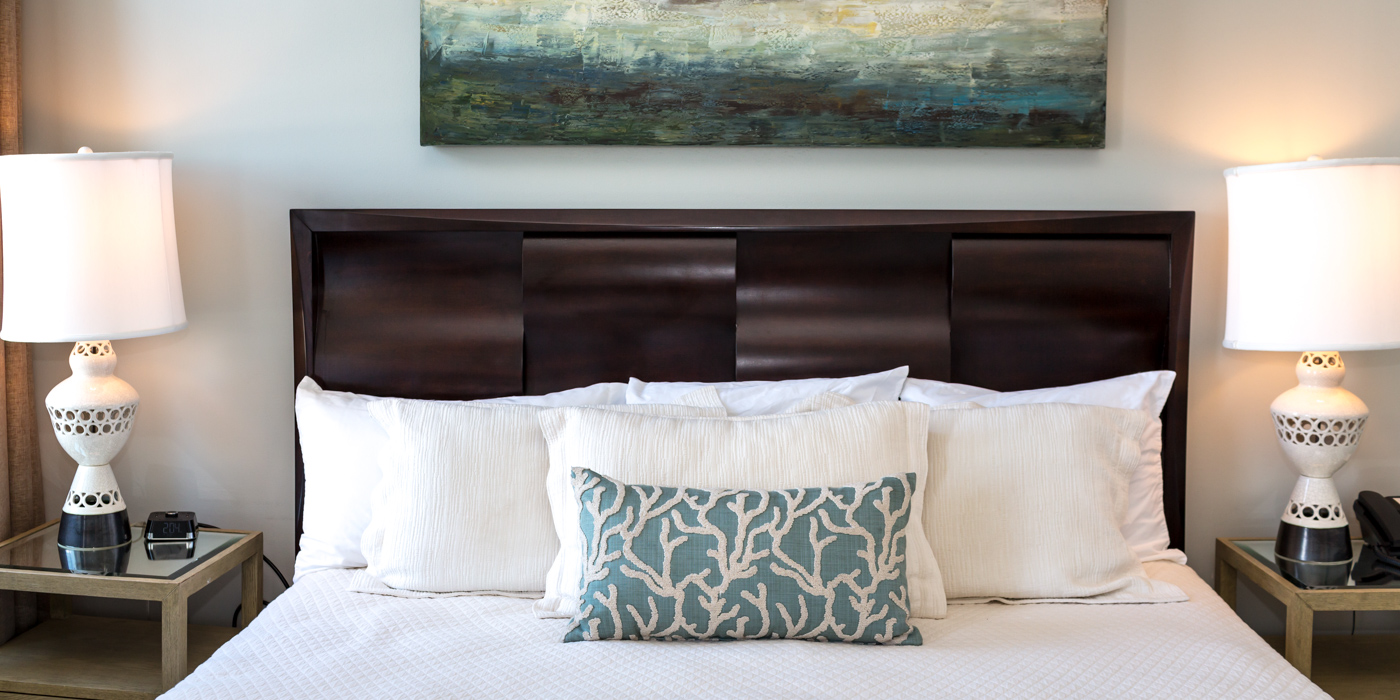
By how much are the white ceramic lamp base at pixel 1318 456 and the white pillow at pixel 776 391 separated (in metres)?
0.86

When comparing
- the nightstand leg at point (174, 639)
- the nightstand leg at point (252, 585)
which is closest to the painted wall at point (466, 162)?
the nightstand leg at point (252, 585)

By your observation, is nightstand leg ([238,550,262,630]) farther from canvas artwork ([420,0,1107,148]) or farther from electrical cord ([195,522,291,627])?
canvas artwork ([420,0,1107,148])

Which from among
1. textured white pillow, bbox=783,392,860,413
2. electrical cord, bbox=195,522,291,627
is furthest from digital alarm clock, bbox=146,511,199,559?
textured white pillow, bbox=783,392,860,413

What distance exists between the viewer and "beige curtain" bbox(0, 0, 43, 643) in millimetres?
2227

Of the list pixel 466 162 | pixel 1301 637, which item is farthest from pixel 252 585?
pixel 1301 637

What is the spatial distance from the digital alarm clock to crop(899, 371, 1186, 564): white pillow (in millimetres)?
1681

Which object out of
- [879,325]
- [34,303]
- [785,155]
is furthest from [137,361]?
[879,325]

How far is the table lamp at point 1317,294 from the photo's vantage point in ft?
6.22

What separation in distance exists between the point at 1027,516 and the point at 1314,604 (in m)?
0.66

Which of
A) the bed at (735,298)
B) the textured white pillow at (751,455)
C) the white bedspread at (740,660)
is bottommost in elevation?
the white bedspread at (740,660)

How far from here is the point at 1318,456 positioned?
2.02 meters

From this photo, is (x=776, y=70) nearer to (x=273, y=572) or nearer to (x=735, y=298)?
(x=735, y=298)

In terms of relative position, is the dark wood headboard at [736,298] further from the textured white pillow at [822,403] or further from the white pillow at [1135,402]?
the textured white pillow at [822,403]

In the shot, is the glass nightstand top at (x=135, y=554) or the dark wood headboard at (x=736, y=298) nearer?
the glass nightstand top at (x=135, y=554)
